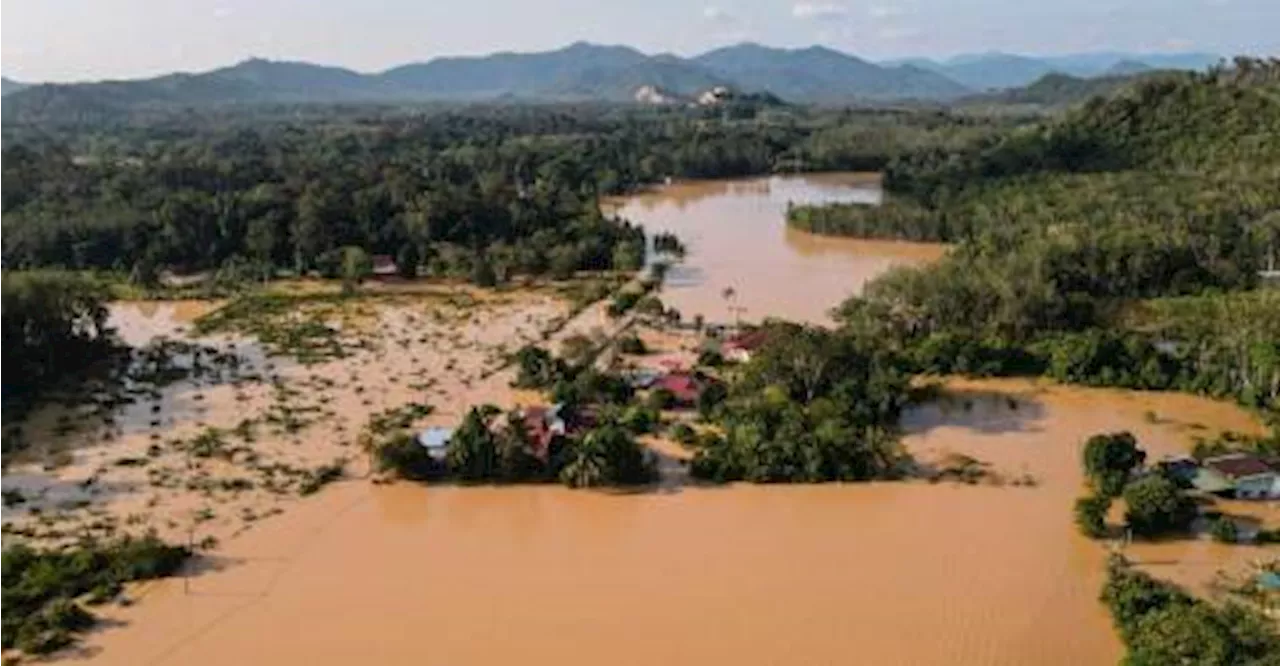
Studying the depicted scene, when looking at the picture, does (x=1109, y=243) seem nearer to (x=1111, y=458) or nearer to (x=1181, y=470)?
(x=1181, y=470)

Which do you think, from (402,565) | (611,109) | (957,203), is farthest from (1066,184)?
(611,109)

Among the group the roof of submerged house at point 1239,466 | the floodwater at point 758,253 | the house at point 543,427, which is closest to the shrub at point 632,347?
the floodwater at point 758,253

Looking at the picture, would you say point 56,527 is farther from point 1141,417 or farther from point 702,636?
point 1141,417

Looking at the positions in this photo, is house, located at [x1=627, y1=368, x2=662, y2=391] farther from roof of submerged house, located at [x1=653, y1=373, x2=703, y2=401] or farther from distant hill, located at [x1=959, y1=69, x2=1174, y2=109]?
distant hill, located at [x1=959, y1=69, x2=1174, y2=109]

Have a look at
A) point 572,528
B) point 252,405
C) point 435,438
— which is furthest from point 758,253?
point 572,528

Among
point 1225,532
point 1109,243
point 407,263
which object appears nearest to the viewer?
point 1225,532

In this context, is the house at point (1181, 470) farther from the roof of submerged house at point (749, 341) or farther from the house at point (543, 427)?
the house at point (543, 427)

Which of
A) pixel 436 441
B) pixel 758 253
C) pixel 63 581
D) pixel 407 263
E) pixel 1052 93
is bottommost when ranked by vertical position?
pixel 63 581
